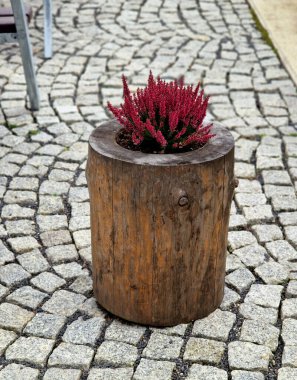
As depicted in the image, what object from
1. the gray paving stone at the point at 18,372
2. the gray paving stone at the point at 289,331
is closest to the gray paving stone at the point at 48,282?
the gray paving stone at the point at 18,372

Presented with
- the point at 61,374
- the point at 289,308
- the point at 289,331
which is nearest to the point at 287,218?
the point at 289,308

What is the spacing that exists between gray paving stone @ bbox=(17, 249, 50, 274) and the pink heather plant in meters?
1.12

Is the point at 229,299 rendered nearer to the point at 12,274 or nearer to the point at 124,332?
the point at 124,332

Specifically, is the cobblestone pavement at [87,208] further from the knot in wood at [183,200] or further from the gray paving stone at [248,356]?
the knot in wood at [183,200]

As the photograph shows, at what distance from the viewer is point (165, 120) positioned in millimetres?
3412

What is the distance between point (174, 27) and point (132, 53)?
109 cm

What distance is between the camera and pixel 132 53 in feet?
25.6

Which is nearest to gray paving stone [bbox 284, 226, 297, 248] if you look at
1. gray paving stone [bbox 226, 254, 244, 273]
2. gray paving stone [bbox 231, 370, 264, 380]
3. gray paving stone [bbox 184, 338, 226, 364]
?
gray paving stone [bbox 226, 254, 244, 273]

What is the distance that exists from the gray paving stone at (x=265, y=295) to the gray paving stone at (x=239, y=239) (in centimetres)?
44

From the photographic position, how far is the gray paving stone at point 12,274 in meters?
4.02

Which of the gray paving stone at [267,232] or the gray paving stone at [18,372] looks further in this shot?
the gray paving stone at [267,232]

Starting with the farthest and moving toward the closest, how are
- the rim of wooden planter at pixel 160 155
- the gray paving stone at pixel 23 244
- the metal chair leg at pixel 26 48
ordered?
the metal chair leg at pixel 26 48, the gray paving stone at pixel 23 244, the rim of wooden planter at pixel 160 155

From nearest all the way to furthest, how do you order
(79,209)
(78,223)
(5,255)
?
1. (5,255)
2. (78,223)
3. (79,209)

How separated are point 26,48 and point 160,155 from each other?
3.25 metres
